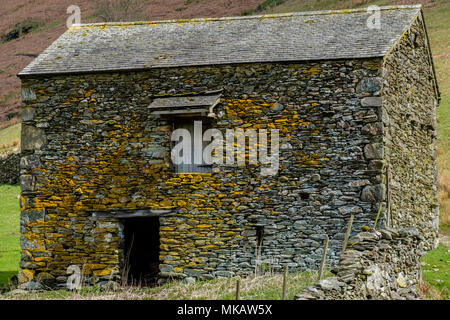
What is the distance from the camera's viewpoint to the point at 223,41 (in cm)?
1580

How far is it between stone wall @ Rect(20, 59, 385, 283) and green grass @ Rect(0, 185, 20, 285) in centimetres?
320

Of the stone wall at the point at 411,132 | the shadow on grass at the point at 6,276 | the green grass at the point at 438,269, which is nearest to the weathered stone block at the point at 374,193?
the stone wall at the point at 411,132

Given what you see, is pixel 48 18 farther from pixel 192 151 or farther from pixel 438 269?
pixel 438 269

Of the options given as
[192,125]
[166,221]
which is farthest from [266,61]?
[166,221]

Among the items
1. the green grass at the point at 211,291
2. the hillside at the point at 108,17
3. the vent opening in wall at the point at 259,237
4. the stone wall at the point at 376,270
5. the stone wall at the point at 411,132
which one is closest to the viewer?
the stone wall at the point at 376,270

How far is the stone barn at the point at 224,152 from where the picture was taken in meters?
13.7

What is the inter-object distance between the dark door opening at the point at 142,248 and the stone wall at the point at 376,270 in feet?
21.4

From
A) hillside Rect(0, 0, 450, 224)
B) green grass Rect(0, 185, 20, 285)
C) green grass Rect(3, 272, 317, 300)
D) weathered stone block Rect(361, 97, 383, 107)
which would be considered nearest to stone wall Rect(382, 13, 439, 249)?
weathered stone block Rect(361, 97, 383, 107)

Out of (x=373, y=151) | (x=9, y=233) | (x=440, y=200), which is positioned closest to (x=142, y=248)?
(x=373, y=151)

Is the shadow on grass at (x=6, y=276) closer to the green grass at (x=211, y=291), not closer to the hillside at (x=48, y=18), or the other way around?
the green grass at (x=211, y=291)

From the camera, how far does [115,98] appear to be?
14836mm

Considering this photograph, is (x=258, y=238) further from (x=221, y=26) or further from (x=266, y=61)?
(x=221, y=26)

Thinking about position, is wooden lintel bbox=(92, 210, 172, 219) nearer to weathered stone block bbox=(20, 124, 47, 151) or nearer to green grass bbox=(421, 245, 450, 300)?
weathered stone block bbox=(20, 124, 47, 151)

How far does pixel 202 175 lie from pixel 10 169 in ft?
67.7
